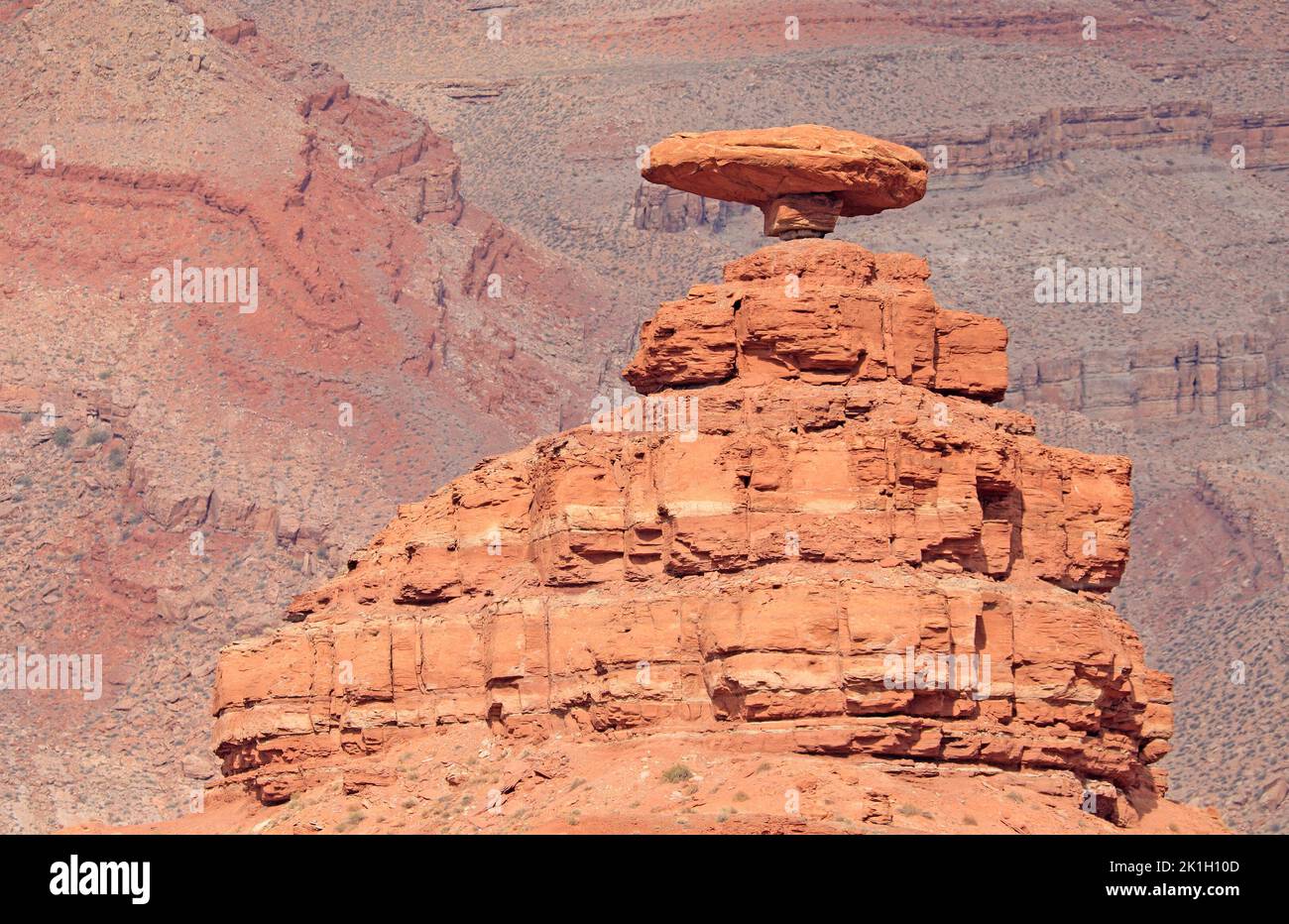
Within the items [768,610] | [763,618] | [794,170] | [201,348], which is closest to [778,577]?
[768,610]

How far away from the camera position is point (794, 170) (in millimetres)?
68750

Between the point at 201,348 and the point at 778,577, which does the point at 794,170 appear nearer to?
the point at 778,577

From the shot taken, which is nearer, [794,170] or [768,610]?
[768,610]

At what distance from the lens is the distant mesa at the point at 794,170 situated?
68.9 m

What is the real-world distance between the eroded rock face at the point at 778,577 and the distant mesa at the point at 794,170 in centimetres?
238

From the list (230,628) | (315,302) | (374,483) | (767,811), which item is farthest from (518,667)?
(315,302)

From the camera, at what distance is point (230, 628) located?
146 metres

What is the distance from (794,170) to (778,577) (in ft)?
29.8

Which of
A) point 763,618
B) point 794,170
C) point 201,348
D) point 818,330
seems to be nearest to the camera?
point 763,618

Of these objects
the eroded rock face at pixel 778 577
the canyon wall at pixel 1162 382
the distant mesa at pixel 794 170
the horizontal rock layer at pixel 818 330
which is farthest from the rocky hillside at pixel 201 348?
the horizontal rock layer at pixel 818 330

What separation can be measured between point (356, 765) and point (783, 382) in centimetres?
950

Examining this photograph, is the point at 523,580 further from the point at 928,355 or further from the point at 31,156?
the point at 31,156
